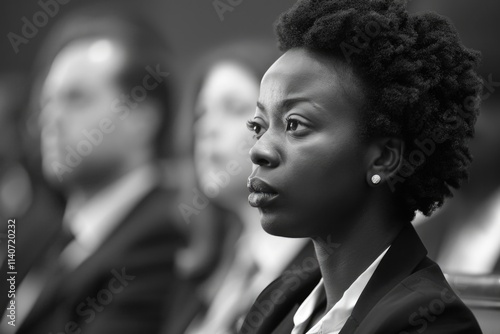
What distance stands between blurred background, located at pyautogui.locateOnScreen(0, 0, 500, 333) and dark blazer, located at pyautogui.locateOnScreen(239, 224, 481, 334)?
2.50 ft

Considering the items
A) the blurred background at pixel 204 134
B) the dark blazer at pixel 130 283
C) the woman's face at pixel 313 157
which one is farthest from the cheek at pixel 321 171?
the dark blazer at pixel 130 283

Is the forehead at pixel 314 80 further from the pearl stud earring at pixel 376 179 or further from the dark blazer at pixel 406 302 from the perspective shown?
the dark blazer at pixel 406 302

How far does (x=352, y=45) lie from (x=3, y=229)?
6.59ft

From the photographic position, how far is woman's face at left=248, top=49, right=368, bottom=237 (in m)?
1.02

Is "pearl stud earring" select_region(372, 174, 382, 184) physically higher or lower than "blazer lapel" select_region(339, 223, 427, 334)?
higher

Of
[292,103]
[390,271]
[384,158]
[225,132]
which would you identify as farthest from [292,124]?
[225,132]

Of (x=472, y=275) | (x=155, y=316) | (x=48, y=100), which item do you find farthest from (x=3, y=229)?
(x=472, y=275)

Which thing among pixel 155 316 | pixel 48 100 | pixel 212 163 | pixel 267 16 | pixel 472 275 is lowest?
pixel 155 316

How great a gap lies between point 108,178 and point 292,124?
1.62m

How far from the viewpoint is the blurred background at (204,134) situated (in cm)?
184

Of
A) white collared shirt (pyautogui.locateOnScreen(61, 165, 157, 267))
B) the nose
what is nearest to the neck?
the nose

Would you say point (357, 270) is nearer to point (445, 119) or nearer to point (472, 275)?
point (445, 119)

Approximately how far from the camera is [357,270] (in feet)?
3.51

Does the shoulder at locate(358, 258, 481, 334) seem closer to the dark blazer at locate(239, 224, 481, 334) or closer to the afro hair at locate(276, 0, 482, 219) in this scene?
the dark blazer at locate(239, 224, 481, 334)
